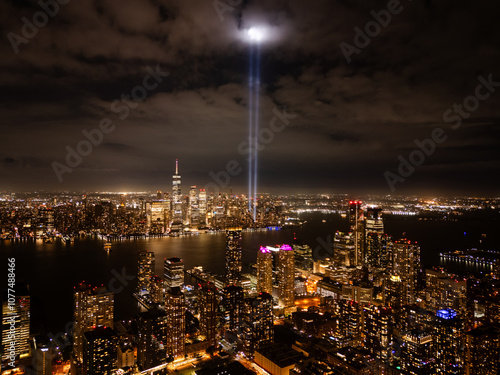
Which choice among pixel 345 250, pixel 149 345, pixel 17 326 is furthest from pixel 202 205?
pixel 149 345

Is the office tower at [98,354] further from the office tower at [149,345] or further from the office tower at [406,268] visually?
the office tower at [406,268]

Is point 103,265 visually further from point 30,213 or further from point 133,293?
point 30,213

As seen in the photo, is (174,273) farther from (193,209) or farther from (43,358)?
(193,209)

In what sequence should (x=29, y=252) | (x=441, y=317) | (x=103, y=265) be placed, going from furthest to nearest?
1. (x=29, y=252)
2. (x=103, y=265)
3. (x=441, y=317)

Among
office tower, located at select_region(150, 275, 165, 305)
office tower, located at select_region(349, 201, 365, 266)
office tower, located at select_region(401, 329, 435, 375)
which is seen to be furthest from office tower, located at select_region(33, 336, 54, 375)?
office tower, located at select_region(349, 201, 365, 266)

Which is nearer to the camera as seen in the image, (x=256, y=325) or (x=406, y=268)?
(x=256, y=325)

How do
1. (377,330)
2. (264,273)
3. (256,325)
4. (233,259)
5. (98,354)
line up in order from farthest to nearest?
(233,259)
(264,273)
(256,325)
(377,330)
(98,354)

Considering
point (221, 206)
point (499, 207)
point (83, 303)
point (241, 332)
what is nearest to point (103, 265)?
point (83, 303)
